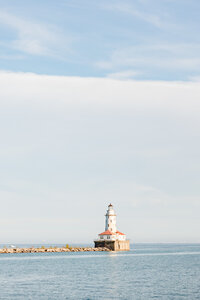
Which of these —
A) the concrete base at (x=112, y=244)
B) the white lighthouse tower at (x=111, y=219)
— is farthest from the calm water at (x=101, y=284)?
the concrete base at (x=112, y=244)

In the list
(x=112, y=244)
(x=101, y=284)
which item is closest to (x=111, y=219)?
(x=112, y=244)

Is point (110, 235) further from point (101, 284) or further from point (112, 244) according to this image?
point (101, 284)

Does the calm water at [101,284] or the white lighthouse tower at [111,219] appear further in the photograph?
the white lighthouse tower at [111,219]

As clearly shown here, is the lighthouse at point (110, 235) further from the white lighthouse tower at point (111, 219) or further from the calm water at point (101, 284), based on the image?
the calm water at point (101, 284)

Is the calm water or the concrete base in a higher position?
the concrete base

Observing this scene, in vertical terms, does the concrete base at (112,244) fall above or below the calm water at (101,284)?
above

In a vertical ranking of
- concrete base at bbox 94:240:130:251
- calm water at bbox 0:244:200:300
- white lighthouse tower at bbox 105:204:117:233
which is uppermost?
white lighthouse tower at bbox 105:204:117:233

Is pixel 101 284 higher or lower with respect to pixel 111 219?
lower

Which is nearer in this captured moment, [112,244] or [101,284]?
[101,284]

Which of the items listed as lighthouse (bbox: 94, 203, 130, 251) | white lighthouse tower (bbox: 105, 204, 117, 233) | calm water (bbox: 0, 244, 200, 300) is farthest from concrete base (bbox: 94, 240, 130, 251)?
calm water (bbox: 0, 244, 200, 300)

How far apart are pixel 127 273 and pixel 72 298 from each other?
95.3 feet

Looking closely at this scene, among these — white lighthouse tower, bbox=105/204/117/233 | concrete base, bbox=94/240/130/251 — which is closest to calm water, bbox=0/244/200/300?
white lighthouse tower, bbox=105/204/117/233

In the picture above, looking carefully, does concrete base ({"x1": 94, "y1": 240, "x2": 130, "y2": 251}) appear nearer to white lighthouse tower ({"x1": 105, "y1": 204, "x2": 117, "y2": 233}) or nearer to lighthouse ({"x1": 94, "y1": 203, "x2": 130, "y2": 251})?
lighthouse ({"x1": 94, "y1": 203, "x2": 130, "y2": 251})

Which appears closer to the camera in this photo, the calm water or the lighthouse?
the calm water
